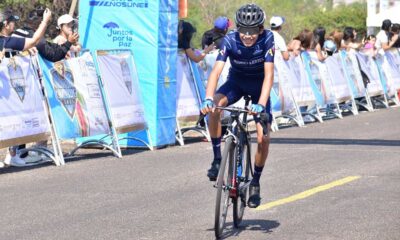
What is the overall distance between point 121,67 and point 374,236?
7.34 metres

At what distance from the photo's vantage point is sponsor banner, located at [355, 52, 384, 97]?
2458cm

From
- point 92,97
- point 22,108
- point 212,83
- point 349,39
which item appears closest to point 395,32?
point 349,39

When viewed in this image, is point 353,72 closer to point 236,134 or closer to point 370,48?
point 370,48

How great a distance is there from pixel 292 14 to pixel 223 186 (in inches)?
1662

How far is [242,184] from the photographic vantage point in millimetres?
9281

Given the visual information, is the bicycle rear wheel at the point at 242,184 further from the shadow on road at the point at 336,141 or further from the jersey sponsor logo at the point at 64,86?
the shadow on road at the point at 336,141

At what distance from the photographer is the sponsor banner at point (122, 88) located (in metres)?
15.3

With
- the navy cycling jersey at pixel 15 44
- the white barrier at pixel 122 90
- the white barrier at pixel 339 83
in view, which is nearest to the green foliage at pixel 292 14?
the white barrier at pixel 339 83

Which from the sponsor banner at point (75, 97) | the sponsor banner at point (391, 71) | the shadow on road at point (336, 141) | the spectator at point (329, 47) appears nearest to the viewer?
the sponsor banner at point (75, 97)

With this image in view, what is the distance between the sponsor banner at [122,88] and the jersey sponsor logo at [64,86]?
79 cm

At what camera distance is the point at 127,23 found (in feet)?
53.0

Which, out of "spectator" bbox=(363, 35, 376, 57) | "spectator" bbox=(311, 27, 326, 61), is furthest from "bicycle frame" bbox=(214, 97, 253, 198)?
"spectator" bbox=(363, 35, 376, 57)

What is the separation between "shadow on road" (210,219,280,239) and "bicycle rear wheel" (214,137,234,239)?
10.7 inches

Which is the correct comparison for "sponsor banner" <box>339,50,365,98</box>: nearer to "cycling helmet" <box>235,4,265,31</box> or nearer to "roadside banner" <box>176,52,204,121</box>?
"roadside banner" <box>176,52,204,121</box>
